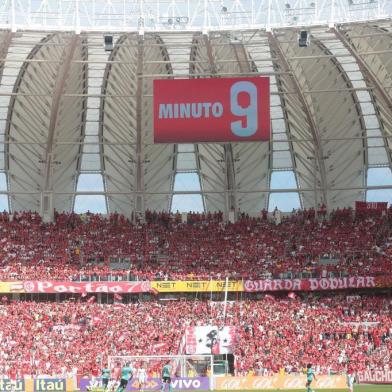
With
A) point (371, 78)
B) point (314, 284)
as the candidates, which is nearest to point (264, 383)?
point (314, 284)

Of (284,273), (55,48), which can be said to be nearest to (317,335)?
(284,273)

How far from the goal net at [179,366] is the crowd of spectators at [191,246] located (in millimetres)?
14474

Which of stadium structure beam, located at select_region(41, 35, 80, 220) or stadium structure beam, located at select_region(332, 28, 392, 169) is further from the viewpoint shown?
stadium structure beam, located at select_region(41, 35, 80, 220)

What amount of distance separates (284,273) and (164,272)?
8.66 metres

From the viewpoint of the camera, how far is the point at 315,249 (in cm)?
7112

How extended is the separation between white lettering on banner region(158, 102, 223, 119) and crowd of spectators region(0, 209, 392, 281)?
1300cm

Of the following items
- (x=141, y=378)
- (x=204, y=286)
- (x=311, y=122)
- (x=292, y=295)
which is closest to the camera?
(x=141, y=378)

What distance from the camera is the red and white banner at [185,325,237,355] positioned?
55.3m

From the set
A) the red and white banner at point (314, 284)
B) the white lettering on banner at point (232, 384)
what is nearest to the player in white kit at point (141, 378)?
the white lettering on banner at point (232, 384)

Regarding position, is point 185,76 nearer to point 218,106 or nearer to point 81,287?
point 218,106

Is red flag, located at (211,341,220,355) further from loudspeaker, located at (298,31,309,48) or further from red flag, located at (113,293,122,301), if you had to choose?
loudspeaker, located at (298,31,309,48)

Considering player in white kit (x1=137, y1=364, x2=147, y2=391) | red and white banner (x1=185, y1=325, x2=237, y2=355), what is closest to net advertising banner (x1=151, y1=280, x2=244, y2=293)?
red and white banner (x1=185, y1=325, x2=237, y2=355)

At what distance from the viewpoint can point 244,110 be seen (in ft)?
194

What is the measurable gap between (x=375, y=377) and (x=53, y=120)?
101 ft
